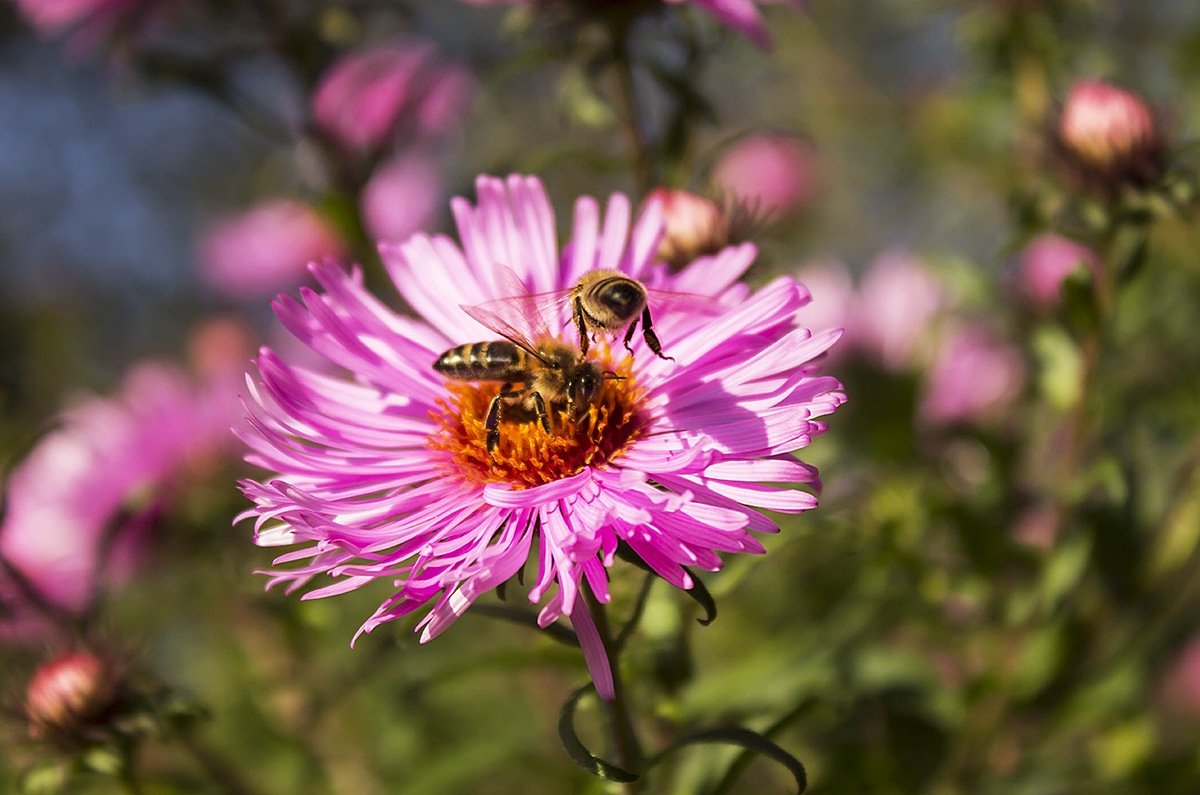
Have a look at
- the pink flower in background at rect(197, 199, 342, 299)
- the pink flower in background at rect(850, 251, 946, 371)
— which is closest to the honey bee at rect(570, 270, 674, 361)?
the pink flower in background at rect(850, 251, 946, 371)

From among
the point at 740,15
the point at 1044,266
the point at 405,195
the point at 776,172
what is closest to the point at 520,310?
the point at 740,15

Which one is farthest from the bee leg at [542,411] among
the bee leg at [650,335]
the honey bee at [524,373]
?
the bee leg at [650,335]

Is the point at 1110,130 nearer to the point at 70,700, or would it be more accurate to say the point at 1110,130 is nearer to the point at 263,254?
the point at 70,700

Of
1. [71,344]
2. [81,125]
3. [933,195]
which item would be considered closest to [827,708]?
[933,195]

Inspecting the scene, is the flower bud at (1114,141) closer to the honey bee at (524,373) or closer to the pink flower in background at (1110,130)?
the pink flower in background at (1110,130)

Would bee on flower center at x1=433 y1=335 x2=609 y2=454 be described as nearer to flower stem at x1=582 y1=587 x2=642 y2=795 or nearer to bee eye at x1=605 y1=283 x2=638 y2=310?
bee eye at x1=605 y1=283 x2=638 y2=310

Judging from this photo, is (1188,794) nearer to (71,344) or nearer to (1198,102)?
(1198,102)
